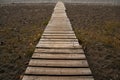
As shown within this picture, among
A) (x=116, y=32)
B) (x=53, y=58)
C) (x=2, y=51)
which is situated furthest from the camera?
(x=116, y=32)

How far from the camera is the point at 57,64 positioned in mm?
4070

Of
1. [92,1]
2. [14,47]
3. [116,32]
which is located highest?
[14,47]

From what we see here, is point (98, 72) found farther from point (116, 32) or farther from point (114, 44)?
point (116, 32)

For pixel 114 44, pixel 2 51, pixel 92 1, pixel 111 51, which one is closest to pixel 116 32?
pixel 114 44

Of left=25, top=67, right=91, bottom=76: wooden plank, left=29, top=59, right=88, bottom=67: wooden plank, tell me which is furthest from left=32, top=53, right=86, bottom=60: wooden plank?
left=25, top=67, right=91, bottom=76: wooden plank

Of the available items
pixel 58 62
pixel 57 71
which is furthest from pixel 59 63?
pixel 57 71

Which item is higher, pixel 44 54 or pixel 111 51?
pixel 44 54

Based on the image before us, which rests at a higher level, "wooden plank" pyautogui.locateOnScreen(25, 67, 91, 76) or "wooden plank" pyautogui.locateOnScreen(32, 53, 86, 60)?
"wooden plank" pyautogui.locateOnScreen(25, 67, 91, 76)

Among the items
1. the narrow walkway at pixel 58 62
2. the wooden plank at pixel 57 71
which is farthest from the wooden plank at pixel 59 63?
the wooden plank at pixel 57 71

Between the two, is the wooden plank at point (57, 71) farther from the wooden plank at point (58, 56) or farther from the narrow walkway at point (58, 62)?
the wooden plank at point (58, 56)

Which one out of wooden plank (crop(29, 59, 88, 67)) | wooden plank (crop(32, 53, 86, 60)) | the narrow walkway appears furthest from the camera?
wooden plank (crop(32, 53, 86, 60))

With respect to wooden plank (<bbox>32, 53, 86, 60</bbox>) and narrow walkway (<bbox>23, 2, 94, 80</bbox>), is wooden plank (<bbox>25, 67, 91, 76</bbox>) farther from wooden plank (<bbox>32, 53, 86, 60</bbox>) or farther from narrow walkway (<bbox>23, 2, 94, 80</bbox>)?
wooden plank (<bbox>32, 53, 86, 60</bbox>)

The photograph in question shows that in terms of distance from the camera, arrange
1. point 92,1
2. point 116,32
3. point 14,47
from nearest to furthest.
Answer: point 14,47 → point 116,32 → point 92,1

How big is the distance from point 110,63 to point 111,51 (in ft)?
3.03
